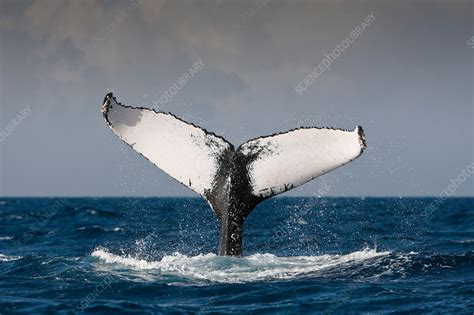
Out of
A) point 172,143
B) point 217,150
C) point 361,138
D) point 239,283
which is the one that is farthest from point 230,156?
point 361,138

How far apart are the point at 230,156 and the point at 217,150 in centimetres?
18

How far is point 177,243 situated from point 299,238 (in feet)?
10.8

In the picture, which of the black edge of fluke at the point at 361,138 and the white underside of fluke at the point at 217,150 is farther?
the white underside of fluke at the point at 217,150

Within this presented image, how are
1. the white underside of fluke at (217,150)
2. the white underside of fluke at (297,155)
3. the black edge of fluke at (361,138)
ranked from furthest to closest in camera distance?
the white underside of fluke at (217,150), the white underside of fluke at (297,155), the black edge of fluke at (361,138)

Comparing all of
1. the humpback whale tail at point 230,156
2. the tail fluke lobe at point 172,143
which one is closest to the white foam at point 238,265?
the humpback whale tail at point 230,156

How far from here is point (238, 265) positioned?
10.4 m

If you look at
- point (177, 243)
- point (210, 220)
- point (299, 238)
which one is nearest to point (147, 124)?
point (177, 243)

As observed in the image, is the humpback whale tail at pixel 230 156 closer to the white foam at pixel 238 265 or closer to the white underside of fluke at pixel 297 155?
the white underside of fluke at pixel 297 155

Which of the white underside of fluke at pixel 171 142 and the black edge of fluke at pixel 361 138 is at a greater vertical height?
the white underside of fluke at pixel 171 142

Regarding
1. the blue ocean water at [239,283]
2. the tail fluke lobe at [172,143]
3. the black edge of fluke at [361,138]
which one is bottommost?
the blue ocean water at [239,283]

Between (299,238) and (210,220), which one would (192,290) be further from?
(210,220)

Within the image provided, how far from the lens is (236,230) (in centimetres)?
1002

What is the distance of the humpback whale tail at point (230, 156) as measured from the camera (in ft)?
29.2

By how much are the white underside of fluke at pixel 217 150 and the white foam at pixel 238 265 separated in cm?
114
